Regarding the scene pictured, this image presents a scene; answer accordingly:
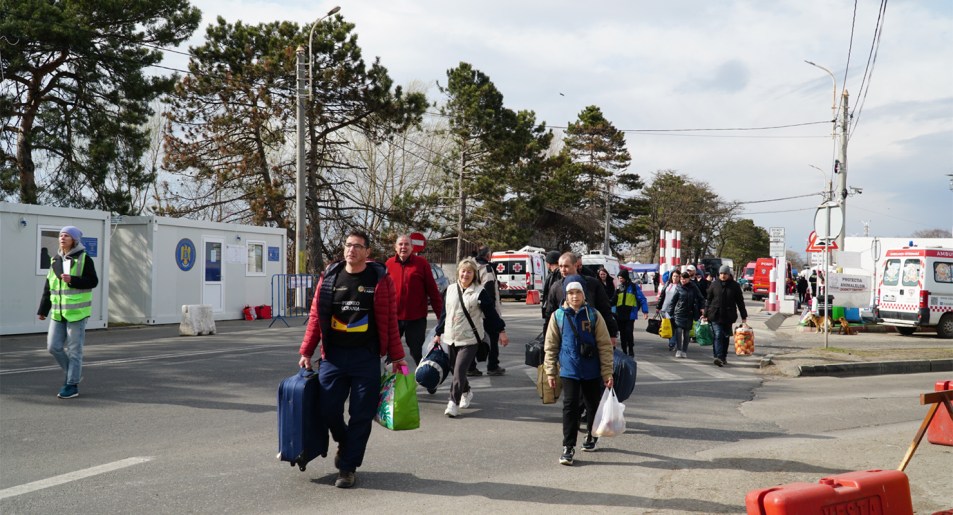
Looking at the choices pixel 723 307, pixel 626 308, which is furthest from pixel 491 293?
pixel 723 307

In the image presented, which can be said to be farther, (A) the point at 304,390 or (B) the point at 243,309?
(B) the point at 243,309

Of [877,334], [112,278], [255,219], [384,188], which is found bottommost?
[877,334]

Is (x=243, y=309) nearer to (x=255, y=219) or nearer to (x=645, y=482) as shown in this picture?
(x=255, y=219)

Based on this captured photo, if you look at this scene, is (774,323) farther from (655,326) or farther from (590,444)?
(590,444)

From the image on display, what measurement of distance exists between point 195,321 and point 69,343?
314 inches

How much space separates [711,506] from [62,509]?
4.17 metres

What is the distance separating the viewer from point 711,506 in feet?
16.6

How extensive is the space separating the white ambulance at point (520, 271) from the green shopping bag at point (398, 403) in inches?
1225

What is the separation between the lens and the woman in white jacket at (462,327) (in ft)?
26.4

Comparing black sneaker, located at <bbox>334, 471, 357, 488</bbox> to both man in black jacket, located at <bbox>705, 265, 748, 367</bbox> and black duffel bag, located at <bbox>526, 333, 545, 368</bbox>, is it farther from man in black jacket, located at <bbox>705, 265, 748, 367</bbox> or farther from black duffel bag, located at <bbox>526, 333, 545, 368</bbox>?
man in black jacket, located at <bbox>705, 265, 748, 367</bbox>

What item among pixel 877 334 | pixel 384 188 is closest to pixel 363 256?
pixel 877 334

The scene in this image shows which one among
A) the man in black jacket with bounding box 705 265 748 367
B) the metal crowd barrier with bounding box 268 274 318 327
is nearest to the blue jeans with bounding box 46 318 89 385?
the man in black jacket with bounding box 705 265 748 367

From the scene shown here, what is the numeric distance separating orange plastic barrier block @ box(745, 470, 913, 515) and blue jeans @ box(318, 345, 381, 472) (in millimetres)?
2629

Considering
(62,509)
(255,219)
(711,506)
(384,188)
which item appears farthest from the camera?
(384,188)
